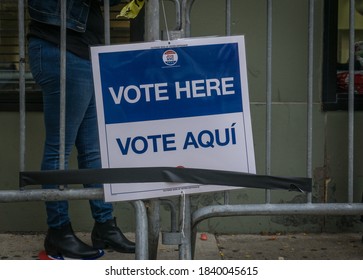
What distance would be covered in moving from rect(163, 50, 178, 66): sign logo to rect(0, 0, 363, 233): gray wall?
1.90 m

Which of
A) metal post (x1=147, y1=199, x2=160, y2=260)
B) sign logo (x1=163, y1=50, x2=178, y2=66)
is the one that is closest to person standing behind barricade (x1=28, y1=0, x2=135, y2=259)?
metal post (x1=147, y1=199, x2=160, y2=260)

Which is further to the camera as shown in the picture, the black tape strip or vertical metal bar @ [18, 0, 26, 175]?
vertical metal bar @ [18, 0, 26, 175]

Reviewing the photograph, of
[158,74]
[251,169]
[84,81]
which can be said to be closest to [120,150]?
[158,74]

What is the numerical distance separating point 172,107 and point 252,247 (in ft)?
6.58

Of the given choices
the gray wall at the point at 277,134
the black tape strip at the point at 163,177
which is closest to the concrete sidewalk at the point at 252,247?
the gray wall at the point at 277,134

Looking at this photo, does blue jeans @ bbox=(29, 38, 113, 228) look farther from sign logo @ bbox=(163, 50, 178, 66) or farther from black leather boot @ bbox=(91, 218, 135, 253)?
sign logo @ bbox=(163, 50, 178, 66)

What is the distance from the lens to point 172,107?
9.38 ft

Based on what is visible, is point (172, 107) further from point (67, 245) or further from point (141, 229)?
point (67, 245)

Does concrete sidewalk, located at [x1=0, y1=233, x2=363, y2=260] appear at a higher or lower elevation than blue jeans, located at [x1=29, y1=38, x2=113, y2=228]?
lower

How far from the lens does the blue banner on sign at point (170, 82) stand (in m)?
2.82

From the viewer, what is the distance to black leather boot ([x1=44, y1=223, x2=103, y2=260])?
12.7 feet

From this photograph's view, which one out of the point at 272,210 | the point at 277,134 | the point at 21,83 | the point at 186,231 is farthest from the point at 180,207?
the point at 277,134

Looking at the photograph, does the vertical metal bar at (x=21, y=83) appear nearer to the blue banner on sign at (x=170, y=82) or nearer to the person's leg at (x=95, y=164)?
the blue banner on sign at (x=170, y=82)

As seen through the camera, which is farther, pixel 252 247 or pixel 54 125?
pixel 252 247
